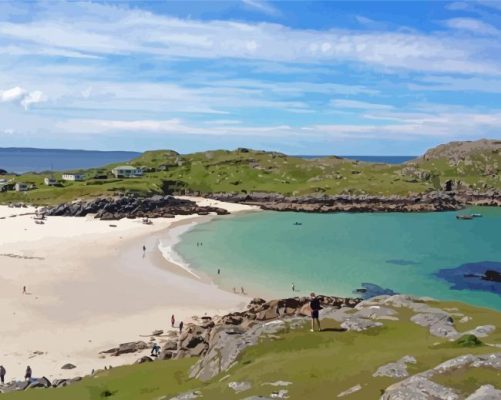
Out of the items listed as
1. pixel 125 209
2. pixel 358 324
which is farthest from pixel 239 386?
pixel 125 209

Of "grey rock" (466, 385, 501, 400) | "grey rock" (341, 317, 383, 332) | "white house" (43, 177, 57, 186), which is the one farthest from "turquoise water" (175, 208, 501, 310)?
"white house" (43, 177, 57, 186)

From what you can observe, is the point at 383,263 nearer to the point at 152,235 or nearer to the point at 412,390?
the point at 152,235

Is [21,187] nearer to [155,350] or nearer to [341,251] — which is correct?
[341,251]

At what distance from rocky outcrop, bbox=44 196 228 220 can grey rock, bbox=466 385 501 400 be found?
132572 millimetres

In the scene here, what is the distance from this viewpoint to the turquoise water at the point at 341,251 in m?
77.7

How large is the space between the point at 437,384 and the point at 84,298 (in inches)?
2158

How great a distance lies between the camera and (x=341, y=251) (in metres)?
107

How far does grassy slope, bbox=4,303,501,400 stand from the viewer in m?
21.2

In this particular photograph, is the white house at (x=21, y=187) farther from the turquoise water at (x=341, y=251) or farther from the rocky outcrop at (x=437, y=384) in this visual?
the rocky outcrop at (x=437, y=384)

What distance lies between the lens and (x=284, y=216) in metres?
163

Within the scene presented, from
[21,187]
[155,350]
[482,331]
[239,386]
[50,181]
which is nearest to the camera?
[239,386]

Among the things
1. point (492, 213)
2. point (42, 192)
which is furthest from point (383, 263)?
point (42, 192)

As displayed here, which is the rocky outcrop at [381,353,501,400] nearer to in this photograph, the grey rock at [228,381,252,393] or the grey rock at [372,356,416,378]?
the grey rock at [372,356,416,378]

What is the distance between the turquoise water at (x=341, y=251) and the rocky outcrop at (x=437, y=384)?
51.6 meters
